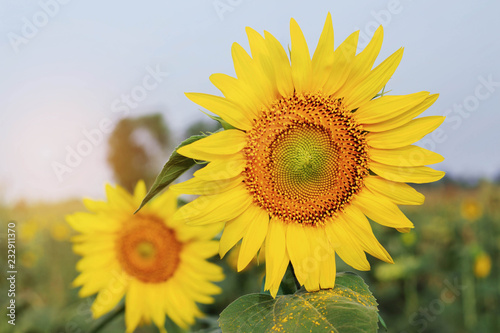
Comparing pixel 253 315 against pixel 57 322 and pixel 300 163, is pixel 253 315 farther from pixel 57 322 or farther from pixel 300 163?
pixel 57 322

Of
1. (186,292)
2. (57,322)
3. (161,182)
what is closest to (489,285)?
(186,292)

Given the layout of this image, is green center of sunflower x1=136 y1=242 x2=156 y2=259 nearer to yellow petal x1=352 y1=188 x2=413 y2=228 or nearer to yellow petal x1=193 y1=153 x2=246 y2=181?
yellow petal x1=193 y1=153 x2=246 y2=181

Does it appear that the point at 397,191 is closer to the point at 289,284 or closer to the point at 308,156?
the point at 308,156

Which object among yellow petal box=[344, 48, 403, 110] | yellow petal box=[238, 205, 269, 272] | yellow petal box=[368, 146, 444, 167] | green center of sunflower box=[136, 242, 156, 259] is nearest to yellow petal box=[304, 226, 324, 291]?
yellow petal box=[238, 205, 269, 272]

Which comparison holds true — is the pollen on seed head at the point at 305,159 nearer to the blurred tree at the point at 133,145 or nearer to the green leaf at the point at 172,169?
the green leaf at the point at 172,169

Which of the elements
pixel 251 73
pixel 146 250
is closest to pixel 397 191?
pixel 251 73

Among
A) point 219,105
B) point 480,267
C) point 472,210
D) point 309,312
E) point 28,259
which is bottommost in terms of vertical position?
point 480,267
